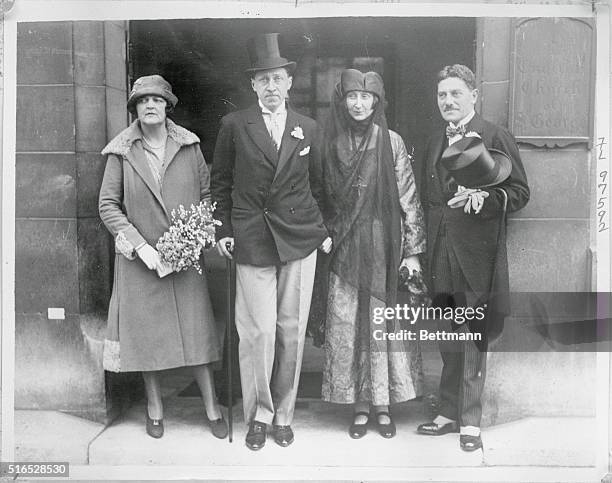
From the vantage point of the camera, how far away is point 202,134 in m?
4.45

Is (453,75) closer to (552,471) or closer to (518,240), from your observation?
(518,240)

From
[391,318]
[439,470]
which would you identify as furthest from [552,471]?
[391,318]

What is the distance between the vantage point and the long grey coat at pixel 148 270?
Result: 14.3ft

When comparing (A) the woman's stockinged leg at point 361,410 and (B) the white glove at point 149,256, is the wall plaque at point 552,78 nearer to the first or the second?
(A) the woman's stockinged leg at point 361,410

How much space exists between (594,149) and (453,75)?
3.03 feet

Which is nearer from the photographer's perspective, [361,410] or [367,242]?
[367,242]

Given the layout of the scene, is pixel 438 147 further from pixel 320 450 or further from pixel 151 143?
pixel 320 450

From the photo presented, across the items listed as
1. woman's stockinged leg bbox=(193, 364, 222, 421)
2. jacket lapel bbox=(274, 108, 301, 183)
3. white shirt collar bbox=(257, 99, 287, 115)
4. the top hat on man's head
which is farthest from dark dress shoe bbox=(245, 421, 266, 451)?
the top hat on man's head

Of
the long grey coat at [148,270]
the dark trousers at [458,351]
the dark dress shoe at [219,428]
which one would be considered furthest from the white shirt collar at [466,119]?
the dark dress shoe at [219,428]

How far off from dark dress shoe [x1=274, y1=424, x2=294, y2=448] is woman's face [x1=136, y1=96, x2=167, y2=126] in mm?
1953

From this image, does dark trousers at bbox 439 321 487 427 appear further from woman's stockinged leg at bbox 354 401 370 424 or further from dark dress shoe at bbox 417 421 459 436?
woman's stockinged leg at bbox 354 401 370 424

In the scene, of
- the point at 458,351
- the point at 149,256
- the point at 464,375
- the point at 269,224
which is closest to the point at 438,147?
the point at 269,224

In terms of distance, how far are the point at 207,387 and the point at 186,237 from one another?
0.95 metres

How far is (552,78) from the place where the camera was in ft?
14.1
